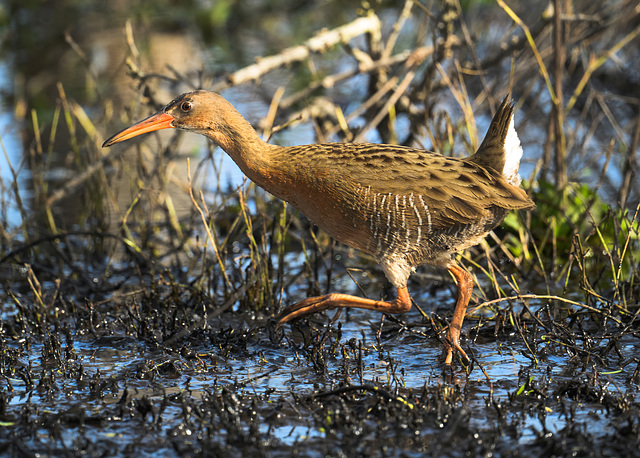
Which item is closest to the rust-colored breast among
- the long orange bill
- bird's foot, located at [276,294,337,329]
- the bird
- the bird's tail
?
the bird

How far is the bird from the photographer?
12.9ft

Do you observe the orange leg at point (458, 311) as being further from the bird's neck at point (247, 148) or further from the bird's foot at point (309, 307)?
the bird's neck at point (247, 148)

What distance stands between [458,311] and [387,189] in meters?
0.74

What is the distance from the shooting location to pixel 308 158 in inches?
158

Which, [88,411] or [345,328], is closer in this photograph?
[88,411]

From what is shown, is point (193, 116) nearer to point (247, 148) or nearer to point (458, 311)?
point (247, 148)

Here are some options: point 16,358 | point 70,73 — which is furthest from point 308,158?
point 70,73

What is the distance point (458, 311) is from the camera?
13.6 ft

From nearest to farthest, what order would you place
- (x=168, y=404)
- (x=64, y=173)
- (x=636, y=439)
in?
1. (x=636, y=439)
2. (x=168, y=404)
3. (x=64, y=173)

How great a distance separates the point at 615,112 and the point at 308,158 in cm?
573

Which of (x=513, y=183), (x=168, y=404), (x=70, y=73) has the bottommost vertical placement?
(x=168, y=404)

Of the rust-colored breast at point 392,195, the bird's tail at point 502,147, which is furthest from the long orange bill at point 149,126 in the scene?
the bird's tail at point 502,147

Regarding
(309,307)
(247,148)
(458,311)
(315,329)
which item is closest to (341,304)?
(309,307)

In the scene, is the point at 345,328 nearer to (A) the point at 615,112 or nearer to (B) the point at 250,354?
(B) the point at 250,354
